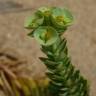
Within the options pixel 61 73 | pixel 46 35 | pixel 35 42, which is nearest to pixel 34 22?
pixel 46 35

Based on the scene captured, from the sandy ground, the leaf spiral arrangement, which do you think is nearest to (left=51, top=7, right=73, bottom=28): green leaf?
the leaf spiral arrangement

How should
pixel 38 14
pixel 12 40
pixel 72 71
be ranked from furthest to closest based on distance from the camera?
pixel 12 40 → pixel 72 71 → pixel 38 14

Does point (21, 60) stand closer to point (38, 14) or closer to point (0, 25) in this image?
point (0, 25)

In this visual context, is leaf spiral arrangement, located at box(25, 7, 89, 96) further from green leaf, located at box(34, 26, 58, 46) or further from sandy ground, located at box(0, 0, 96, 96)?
sandy ground, located at box(0, 0, 96, 96)

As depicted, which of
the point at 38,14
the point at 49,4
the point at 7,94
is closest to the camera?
the point at 38,14

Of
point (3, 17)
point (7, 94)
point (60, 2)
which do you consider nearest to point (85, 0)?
point (60, 2)

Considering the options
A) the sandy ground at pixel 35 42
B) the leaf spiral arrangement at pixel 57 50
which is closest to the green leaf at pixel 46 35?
the leaf spiral arrangement at pixel 57 50
